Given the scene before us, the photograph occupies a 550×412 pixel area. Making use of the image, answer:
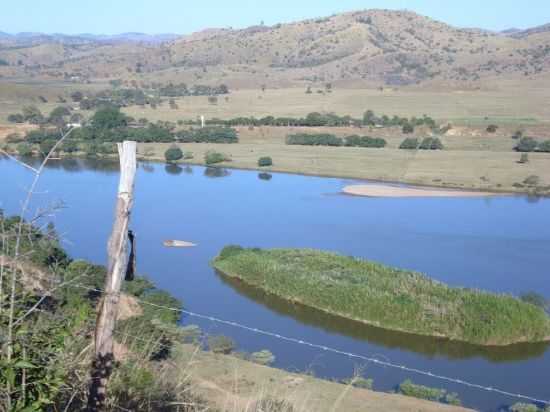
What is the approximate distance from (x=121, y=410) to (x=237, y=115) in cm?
4473

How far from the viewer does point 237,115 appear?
47531mm

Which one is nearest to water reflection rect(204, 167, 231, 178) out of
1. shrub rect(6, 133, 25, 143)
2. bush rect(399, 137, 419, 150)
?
bush rect(399, 137, 419, 150)

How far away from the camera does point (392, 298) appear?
15.1 m

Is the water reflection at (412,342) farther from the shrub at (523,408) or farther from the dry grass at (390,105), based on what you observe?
the dry grass at (390,105)

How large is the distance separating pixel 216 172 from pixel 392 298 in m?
18.8

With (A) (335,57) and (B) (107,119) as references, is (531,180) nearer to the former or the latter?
(B) (107,119)

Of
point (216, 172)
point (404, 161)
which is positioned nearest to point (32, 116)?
point (216, 172)

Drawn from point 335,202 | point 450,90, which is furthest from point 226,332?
point 450,90

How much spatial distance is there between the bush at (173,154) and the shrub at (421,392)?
2531cm

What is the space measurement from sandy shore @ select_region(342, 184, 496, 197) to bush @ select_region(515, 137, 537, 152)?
855 cm

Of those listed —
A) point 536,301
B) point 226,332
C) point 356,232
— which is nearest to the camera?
point 226,332

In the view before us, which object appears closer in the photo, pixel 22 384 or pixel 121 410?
pixel 22 384

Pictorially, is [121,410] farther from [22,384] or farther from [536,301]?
[536,301]

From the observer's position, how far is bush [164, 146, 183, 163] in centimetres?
3478
